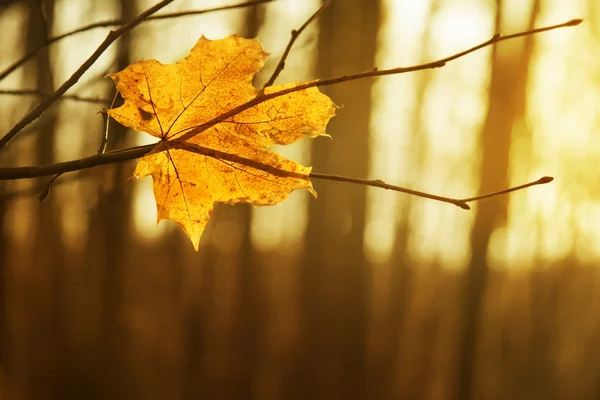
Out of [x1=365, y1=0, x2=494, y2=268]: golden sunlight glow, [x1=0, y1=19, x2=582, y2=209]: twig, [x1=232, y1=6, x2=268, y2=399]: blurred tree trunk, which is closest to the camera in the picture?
[x1=0, y1=19, x2=582, y2=209]: twig

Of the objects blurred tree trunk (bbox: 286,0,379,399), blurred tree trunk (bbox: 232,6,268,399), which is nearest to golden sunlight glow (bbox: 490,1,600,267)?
blurred tree trunk (bbox: 286,0,379,399)

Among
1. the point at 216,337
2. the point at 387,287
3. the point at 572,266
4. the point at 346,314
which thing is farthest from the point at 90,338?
the point at 572,266

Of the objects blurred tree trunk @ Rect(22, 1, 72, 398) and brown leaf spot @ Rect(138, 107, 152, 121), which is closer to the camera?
brown leaf spot @ Rect(138, 107, 152, 121)

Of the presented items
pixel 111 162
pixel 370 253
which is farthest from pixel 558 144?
pixel 111 162

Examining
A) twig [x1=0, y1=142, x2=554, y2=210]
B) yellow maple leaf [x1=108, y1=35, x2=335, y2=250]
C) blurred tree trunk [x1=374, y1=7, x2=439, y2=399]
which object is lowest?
blurred tree trunk [x1=374, y1=7, x2=439, y2=399]

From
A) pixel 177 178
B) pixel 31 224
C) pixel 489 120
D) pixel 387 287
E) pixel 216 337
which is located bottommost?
pixel 216 337

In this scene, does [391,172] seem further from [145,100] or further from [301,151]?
[145,100]

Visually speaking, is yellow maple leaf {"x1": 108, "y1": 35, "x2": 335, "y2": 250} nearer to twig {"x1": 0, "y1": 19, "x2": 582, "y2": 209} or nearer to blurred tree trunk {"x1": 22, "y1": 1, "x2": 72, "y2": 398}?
twig {"x1": 0, "y1": 19, "x2": 582, "y2": 209}
